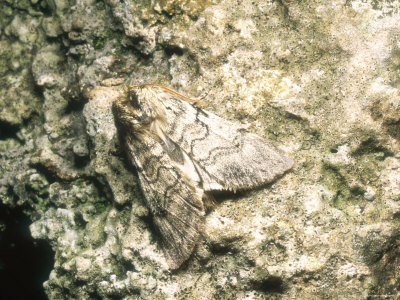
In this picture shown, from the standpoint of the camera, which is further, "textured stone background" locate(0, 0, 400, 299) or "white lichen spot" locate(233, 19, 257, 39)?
"white lichen spot" locate(233, 19, 257, 39)

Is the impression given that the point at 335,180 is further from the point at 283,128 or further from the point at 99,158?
the point at 99,158

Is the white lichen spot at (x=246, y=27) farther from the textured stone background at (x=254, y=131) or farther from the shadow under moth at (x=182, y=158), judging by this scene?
the shadow under moth at (x=182, y=158)

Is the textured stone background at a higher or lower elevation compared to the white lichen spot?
lower

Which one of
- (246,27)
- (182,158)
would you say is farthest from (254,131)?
(246,27)

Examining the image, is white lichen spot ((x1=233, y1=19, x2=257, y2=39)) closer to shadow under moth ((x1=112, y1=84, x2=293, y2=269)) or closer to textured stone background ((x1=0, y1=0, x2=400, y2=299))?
textured stone background ((x1=0, y1=0, x2=400, y2=299))

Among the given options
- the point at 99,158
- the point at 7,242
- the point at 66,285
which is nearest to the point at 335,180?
the point at 99,158

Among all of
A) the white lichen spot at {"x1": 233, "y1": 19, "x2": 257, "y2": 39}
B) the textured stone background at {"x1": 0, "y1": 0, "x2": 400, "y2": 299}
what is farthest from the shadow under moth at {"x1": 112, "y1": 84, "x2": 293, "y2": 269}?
the white lichen spot at {"x1": 233, "y1": 19, "x2": 257, "y2": 39}

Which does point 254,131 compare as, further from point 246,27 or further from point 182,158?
point 246,27
